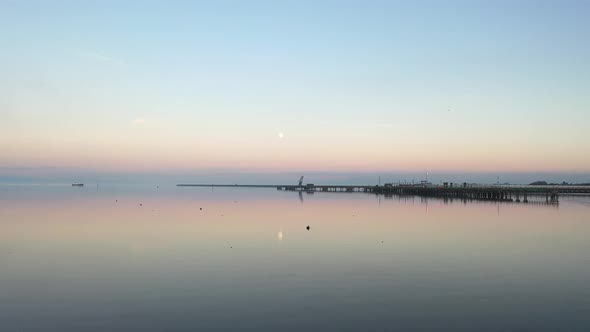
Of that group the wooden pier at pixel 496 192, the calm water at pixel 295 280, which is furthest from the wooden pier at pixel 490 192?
the calm water at pixel 295 280

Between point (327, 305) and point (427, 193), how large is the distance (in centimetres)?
10952

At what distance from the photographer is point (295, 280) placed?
19984 mm

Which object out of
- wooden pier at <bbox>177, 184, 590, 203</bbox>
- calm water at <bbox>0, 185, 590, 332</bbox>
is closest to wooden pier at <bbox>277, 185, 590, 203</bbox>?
wooden pier at <bbox>177, 184, 590, 203</bbox>

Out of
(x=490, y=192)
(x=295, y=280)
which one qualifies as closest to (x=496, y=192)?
(x=490, y=192)

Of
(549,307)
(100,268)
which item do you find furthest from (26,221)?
(549,307)

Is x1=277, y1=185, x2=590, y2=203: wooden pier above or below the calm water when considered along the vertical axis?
above

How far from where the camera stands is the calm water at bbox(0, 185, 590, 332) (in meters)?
14.4

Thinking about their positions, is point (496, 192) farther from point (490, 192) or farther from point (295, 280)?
point (295, 280)

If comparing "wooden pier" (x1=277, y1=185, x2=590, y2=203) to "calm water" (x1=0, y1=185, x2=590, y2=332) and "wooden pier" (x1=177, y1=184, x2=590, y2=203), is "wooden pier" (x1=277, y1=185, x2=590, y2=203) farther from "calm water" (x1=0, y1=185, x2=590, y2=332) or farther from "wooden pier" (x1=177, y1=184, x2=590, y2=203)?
"calm water" (x1=0, y1=185, x2=590, y2=332)

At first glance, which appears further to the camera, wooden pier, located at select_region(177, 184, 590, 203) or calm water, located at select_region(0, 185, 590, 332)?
wooden pier, located at select_region(177, 184, 590, 203)

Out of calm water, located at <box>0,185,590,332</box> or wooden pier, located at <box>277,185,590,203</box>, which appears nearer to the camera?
calm water, located at <box>0,185,590,332</box>

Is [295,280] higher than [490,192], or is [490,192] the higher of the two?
[490,192]

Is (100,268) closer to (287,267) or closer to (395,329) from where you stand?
(287,267)

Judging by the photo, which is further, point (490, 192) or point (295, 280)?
point (490, 192)
